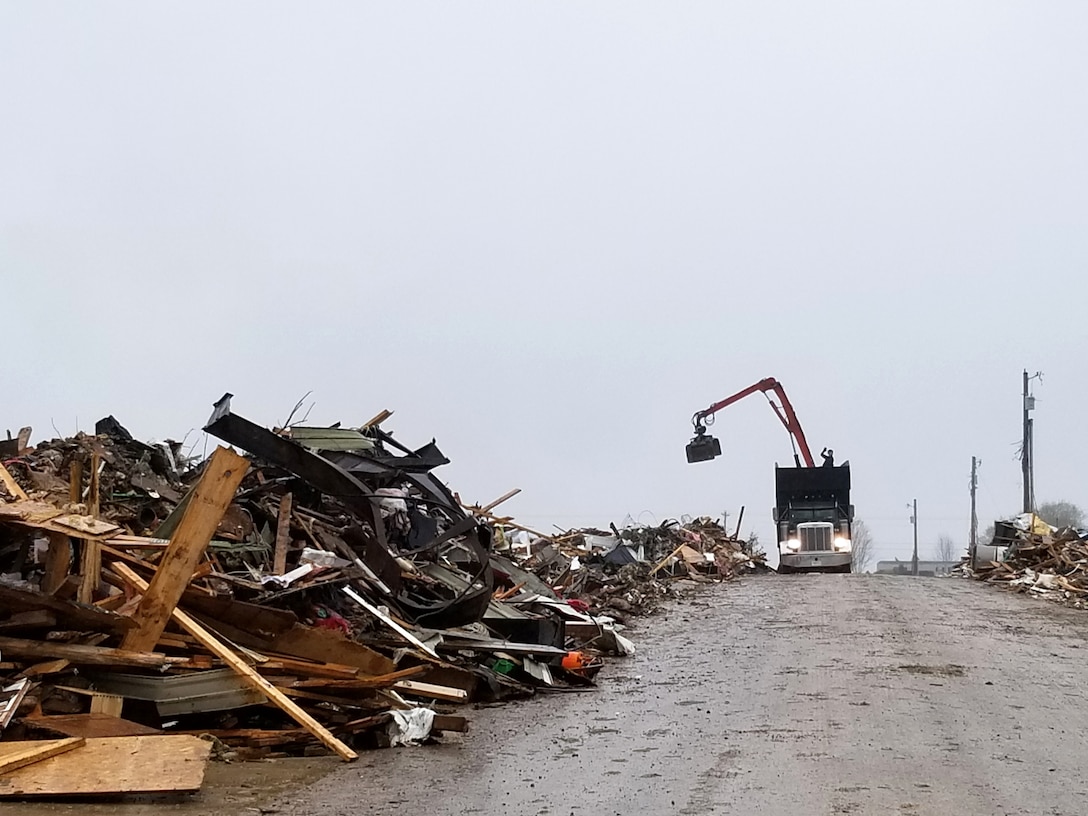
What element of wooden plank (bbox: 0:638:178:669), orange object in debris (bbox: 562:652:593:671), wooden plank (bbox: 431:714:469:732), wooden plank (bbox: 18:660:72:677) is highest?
wooden plank (bbox: 0:638:178:669)

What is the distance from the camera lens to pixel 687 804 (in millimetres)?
5039

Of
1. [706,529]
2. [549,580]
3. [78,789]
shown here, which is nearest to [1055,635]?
[549,580]

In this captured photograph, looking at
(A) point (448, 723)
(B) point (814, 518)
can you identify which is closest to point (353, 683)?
(A) point (448, 723)

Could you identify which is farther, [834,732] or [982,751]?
[834,732]

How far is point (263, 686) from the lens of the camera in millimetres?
5953

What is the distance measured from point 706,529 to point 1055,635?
62.5 feet

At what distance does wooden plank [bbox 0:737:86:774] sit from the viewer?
4.74 m

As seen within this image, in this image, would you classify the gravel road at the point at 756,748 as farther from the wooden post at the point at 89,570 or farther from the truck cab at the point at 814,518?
the truck cab at the point at 814,518

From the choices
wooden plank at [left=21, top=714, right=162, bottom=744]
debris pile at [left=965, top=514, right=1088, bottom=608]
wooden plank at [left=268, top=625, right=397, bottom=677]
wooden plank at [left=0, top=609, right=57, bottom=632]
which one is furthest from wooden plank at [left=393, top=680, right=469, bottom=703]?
debris pile at [left=965, top=514, right=1088, bottom=608]

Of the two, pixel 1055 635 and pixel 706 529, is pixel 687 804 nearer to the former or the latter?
pixel 1055 635

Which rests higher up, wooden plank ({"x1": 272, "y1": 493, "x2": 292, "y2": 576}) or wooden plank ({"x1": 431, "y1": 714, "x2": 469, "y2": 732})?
wooden plank ({"x1": 272, "y1": 493, "x2": 292, "y2": 576})

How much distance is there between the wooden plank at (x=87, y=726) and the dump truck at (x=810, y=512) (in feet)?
77.9

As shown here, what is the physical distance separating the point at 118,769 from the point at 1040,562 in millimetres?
22319

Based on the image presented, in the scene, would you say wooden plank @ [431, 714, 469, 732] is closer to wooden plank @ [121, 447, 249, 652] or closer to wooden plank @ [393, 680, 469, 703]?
wooden plank @ [393, 680, 469, 703]
